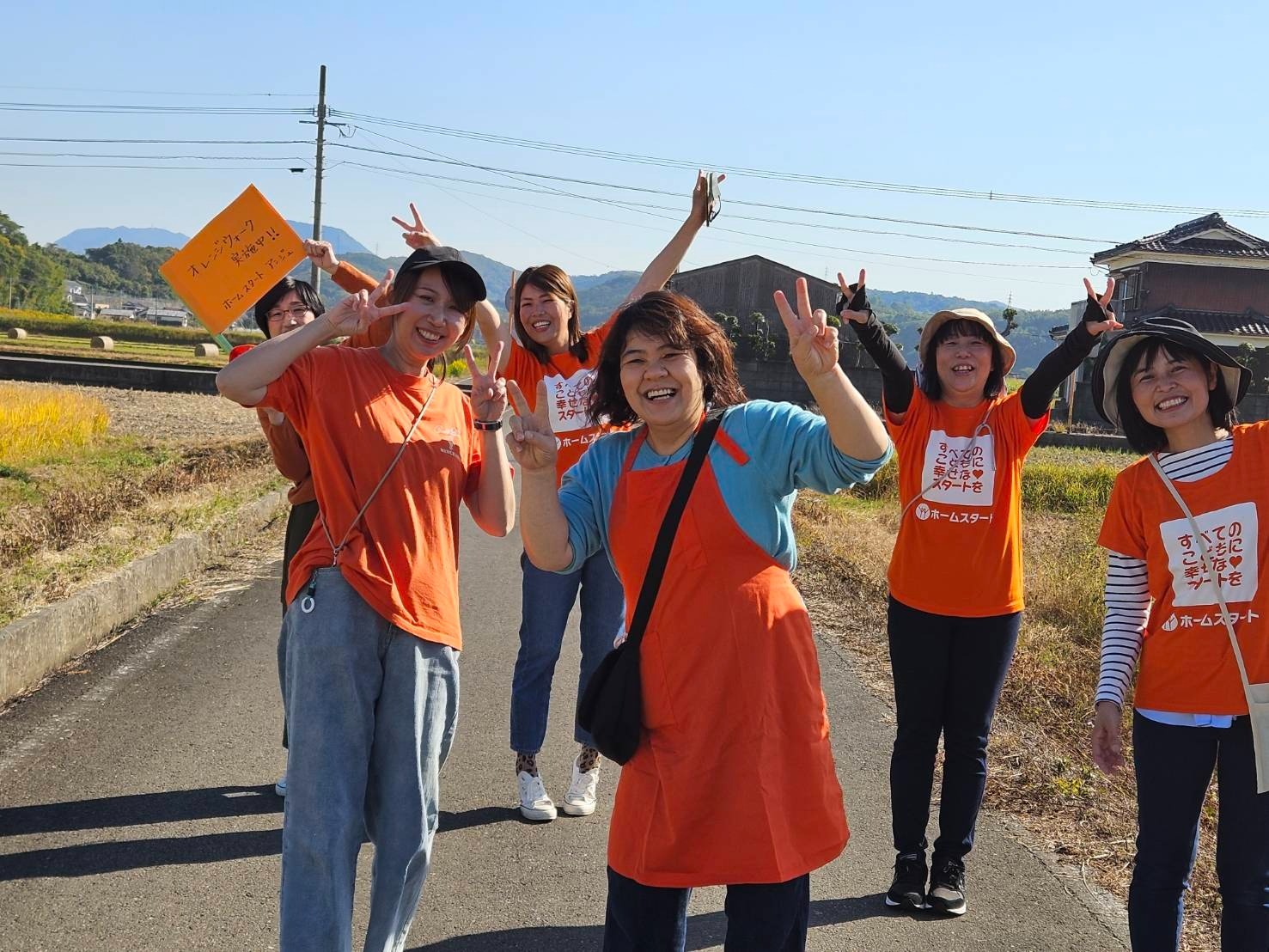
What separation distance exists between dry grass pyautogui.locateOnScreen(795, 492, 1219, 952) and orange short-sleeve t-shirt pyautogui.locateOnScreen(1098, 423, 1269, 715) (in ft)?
3.60

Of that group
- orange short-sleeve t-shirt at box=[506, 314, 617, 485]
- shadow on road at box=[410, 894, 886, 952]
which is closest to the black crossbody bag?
shadow on road at box=[410, 894, 886, 952]

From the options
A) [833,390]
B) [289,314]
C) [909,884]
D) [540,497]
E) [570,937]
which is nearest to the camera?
[833,390]

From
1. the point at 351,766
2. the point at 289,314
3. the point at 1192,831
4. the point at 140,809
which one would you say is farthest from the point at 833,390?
the point at 140,809

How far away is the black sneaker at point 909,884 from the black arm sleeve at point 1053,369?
5.09 feet

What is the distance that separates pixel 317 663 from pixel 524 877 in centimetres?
144

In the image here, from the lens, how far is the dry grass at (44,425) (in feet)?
42.5

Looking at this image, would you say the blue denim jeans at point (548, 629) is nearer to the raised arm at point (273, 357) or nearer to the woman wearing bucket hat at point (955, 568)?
the woman wearing bucket hat at point (955, 568)

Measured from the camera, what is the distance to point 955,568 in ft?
12.1

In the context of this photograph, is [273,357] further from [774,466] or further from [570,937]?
[570,937]

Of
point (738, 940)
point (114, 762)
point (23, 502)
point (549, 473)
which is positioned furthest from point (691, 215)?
point (23, 502)

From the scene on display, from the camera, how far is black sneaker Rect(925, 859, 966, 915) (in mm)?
3660

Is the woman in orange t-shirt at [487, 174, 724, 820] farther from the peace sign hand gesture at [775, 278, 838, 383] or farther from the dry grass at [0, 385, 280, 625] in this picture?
the dry grass at [0, 385, 280, 625]

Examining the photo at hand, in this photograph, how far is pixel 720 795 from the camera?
2.30 metres

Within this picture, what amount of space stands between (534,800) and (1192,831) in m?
2.33
